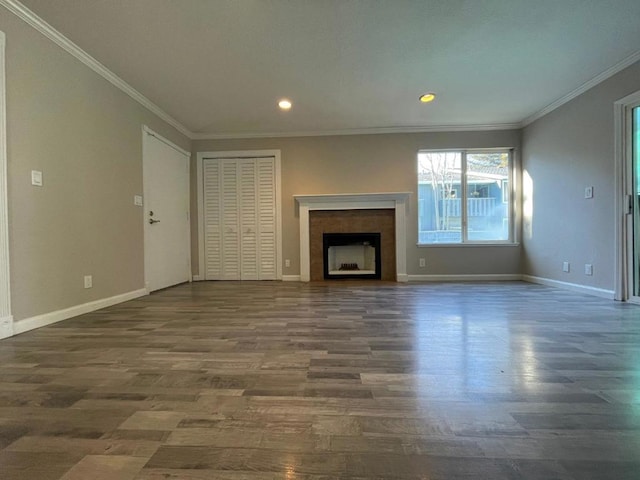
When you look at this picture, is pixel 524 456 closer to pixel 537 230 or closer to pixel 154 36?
pixel 154 36

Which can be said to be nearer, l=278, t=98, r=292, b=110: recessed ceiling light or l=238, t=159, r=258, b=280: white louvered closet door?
l=278, t=98, r=292, b=110: recessed ceiling light

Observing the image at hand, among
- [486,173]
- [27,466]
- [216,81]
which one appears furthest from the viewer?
[486,173]

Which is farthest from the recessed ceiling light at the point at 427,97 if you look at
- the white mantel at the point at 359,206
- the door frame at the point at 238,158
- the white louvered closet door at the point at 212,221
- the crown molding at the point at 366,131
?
the white louvered closet door at the point at 212,221

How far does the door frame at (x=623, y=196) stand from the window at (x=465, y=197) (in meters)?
1.75

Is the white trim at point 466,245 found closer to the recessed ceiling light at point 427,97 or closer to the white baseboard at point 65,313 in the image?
the recessed ceiling light at point 427,97

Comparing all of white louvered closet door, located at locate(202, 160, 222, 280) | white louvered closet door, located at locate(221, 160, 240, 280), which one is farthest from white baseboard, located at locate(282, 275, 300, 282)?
white louvered closet door, located at locate(202, 160, 222, 280)

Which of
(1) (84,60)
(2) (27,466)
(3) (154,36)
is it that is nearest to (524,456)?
(2) (27,466)

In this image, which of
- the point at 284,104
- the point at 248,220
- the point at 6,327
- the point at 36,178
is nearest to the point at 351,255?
the point at 248,220

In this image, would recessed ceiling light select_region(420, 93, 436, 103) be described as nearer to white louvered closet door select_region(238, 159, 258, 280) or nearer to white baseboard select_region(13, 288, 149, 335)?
white louvered closet door select_region(238, 159, 258, 280)

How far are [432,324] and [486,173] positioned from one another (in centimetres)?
364

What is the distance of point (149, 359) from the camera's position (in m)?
1.76

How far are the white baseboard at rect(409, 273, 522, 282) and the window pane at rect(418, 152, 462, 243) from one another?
22.8 inches

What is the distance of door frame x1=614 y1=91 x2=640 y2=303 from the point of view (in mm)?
3170

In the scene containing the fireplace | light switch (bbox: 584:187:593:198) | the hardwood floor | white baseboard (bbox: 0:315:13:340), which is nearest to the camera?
the hardwood floor
